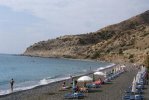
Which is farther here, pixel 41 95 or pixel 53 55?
pixel 53 55

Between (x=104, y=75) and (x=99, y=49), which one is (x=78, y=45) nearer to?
(x=99, y=49)

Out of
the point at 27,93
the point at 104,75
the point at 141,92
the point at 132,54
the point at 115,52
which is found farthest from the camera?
the point at 115,52

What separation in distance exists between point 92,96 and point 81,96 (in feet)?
4.67

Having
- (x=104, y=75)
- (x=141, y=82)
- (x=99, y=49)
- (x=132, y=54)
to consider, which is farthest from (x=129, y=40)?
(x=141, y=82)

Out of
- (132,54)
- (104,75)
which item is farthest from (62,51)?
(104,75)

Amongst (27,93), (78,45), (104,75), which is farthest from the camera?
(78,45)

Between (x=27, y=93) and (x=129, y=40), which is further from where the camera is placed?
(x=129, y=40)

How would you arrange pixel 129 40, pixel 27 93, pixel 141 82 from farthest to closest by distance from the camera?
pixel 129 40, pixel 141 82, pixel 27 93

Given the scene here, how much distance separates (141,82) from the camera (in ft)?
130

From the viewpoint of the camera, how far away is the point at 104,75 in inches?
2144

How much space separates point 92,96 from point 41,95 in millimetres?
5230

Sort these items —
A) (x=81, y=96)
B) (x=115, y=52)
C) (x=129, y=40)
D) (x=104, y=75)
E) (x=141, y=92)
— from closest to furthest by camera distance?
(x=81, y=96) → (x=141, y=92) → (x=104, y=75) → (x=115, y=52) → (x=129, y=40)

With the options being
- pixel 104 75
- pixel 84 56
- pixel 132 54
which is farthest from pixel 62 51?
pixel 104 75

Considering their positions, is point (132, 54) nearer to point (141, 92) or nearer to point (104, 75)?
point (104, 75)
